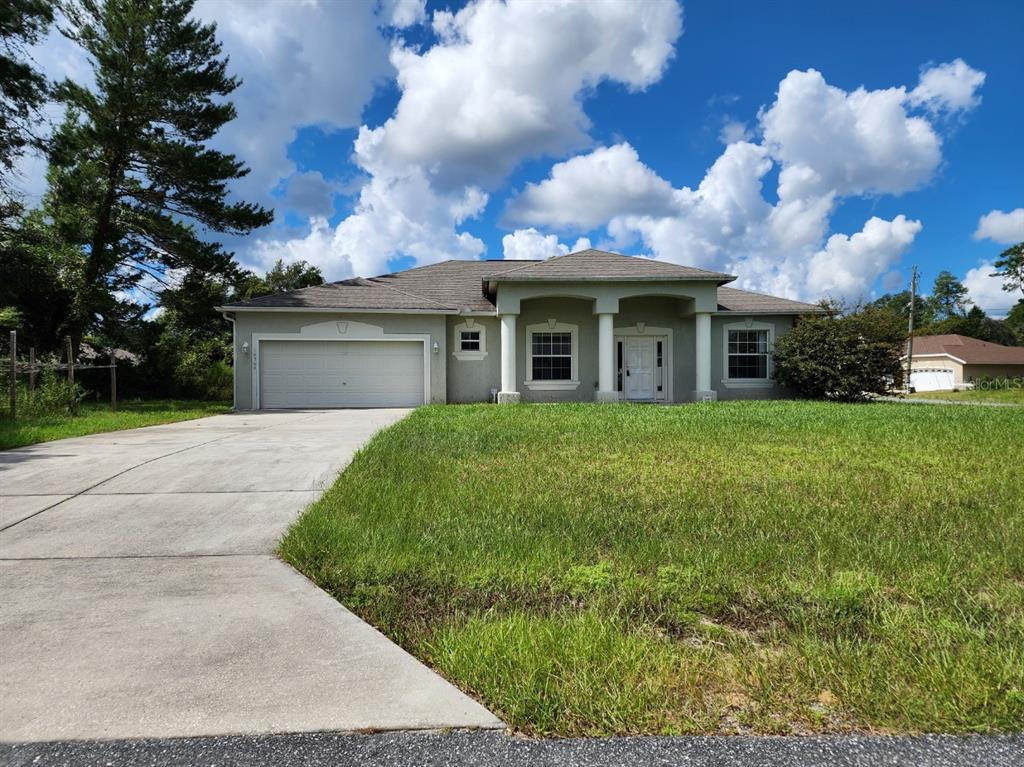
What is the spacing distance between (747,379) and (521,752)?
1862 cm

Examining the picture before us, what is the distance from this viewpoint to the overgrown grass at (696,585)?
225 centimetres

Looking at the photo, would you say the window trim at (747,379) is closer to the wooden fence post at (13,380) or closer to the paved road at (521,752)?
the paved road at (521,752)

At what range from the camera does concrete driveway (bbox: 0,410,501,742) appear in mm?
2191

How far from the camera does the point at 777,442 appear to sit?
8.62 m

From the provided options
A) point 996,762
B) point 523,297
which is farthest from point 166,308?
point 996,762

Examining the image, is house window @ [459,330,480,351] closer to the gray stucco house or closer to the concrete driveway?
the gray stucco house

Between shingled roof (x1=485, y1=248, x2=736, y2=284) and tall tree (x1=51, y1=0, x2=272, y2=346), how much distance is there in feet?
35.6

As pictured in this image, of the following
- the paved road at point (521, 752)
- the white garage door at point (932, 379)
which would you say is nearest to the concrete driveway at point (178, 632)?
the paved road at point (521, 752)

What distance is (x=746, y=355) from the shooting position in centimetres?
1897

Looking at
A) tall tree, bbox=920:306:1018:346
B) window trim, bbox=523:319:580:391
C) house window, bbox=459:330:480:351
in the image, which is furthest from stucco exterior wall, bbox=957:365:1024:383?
house window, bbox=459:330:480:351

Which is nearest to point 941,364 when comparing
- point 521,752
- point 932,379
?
point 932,379

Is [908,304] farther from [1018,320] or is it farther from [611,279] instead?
[611,279]

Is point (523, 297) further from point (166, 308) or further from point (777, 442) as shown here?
point (166, 308)

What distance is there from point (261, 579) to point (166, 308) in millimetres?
22152
